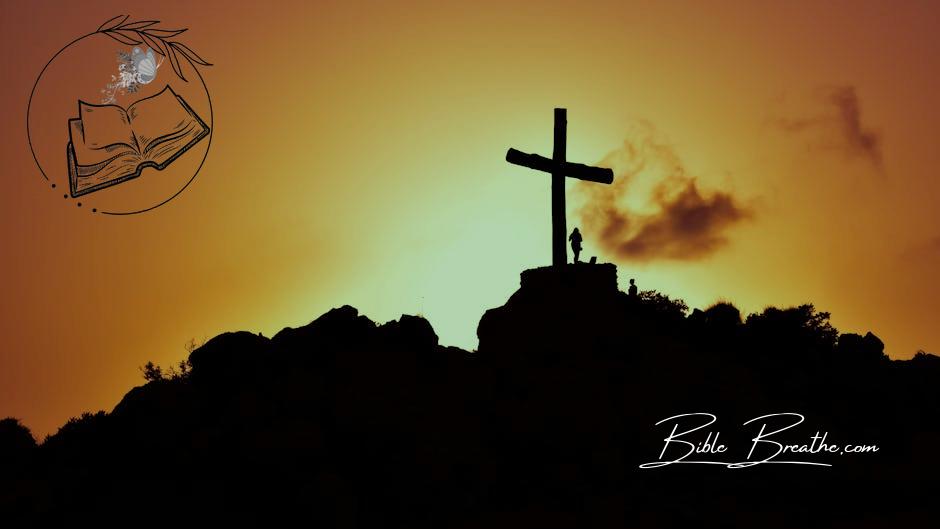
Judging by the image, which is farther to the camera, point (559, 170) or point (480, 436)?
point (559, 170)

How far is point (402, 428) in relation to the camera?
2686cm

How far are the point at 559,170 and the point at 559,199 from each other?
105 centimetres

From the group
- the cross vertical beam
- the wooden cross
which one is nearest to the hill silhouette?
the cross vertical beam

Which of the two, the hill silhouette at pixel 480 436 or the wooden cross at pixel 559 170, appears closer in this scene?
the hill silhouette at pixel 480 436

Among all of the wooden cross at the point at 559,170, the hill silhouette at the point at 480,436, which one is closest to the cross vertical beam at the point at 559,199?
the wooden cross at the point at 559,170

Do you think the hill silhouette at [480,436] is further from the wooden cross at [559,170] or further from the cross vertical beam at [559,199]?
the wooden cross at [559,170]

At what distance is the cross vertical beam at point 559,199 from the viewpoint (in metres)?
30.5

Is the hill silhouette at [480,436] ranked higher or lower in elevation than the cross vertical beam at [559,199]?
lower

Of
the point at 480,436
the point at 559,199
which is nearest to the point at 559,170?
the point at 559,199

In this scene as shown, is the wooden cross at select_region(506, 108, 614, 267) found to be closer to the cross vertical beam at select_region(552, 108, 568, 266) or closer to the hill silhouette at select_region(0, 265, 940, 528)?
the cross vertical beam at select_region(552, 108, 568, 266)

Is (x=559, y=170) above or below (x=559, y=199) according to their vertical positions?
above

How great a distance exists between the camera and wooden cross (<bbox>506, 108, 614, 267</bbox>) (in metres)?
30.5

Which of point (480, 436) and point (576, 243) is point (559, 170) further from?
point (480, 436)

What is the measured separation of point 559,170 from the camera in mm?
30656
